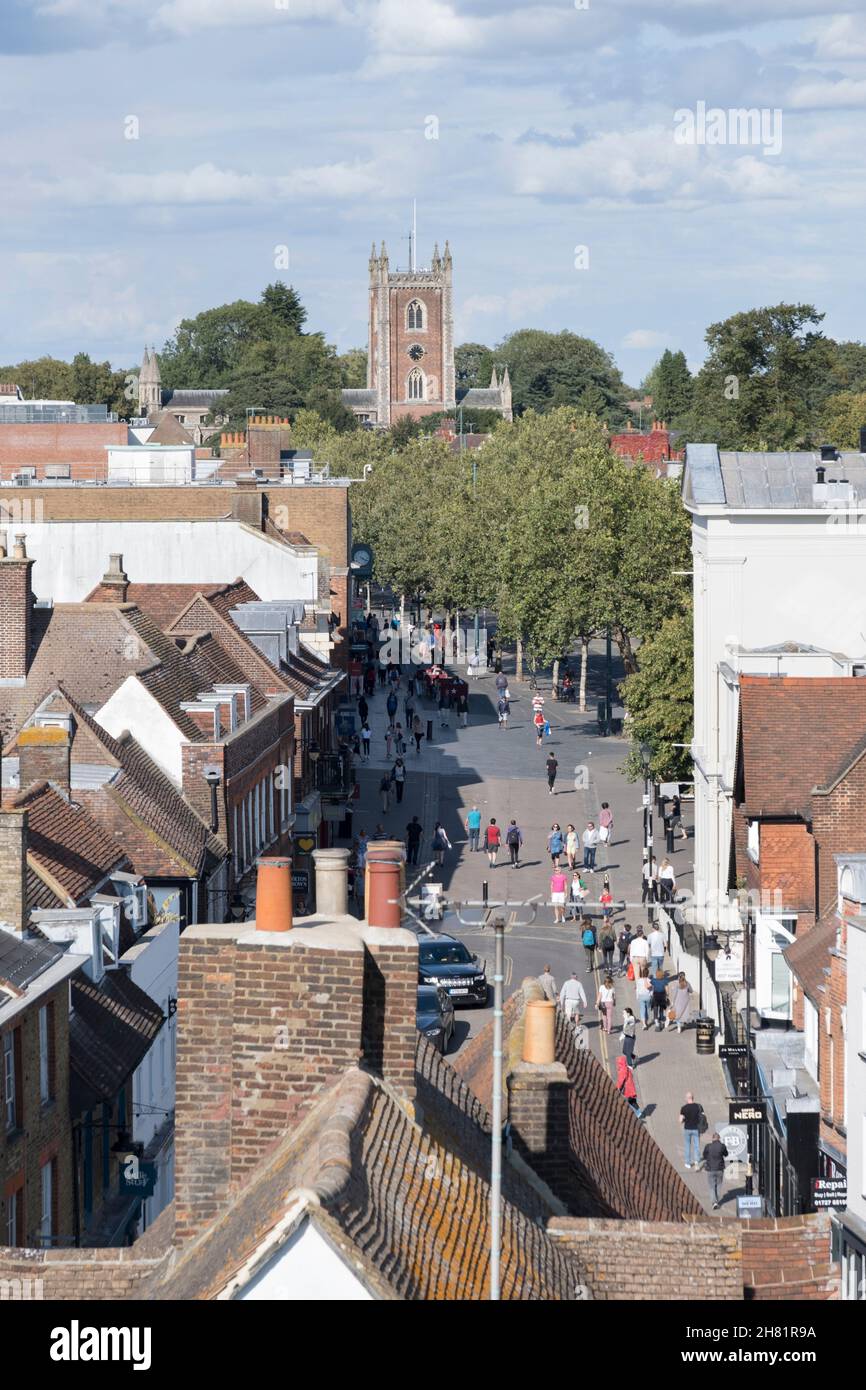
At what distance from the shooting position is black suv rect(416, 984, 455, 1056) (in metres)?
32.6

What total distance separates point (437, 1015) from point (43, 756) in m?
7.87

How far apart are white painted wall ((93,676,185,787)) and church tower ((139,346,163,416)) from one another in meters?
152

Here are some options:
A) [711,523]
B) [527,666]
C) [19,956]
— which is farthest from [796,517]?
[527,666]

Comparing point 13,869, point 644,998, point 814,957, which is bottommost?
point 644,998

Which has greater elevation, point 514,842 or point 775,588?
point 775,588

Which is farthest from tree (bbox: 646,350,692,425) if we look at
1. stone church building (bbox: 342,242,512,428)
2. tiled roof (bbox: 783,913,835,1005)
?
tiled roof (bbox: 783,913,835,1005)

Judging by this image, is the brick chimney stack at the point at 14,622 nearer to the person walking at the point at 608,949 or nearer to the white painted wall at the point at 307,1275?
the person walking at the point at 608,949

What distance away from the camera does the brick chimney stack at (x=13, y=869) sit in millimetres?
22297

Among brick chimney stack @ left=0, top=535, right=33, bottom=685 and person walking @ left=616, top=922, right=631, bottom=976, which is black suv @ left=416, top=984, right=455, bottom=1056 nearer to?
person walking @ left=616, top=922, right=631, bottom=976

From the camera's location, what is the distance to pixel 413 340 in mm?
197250

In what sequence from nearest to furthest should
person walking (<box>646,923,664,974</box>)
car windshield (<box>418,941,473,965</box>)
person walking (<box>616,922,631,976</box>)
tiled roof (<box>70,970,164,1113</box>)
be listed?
tiled roof (<box>70,970,164,1113</box>)
car windshield (<box>418,941,473,965</box>)
person walking (<box>646,923,664,974</box>)
person walking (<box>616,922,631,976</box>)

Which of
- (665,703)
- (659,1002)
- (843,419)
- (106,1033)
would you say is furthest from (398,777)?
(843,419)

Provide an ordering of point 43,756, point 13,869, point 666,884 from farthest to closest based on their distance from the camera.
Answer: point 666,884, point 43,756, point 13,869

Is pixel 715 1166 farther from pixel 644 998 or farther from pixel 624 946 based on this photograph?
pixel 624 946
